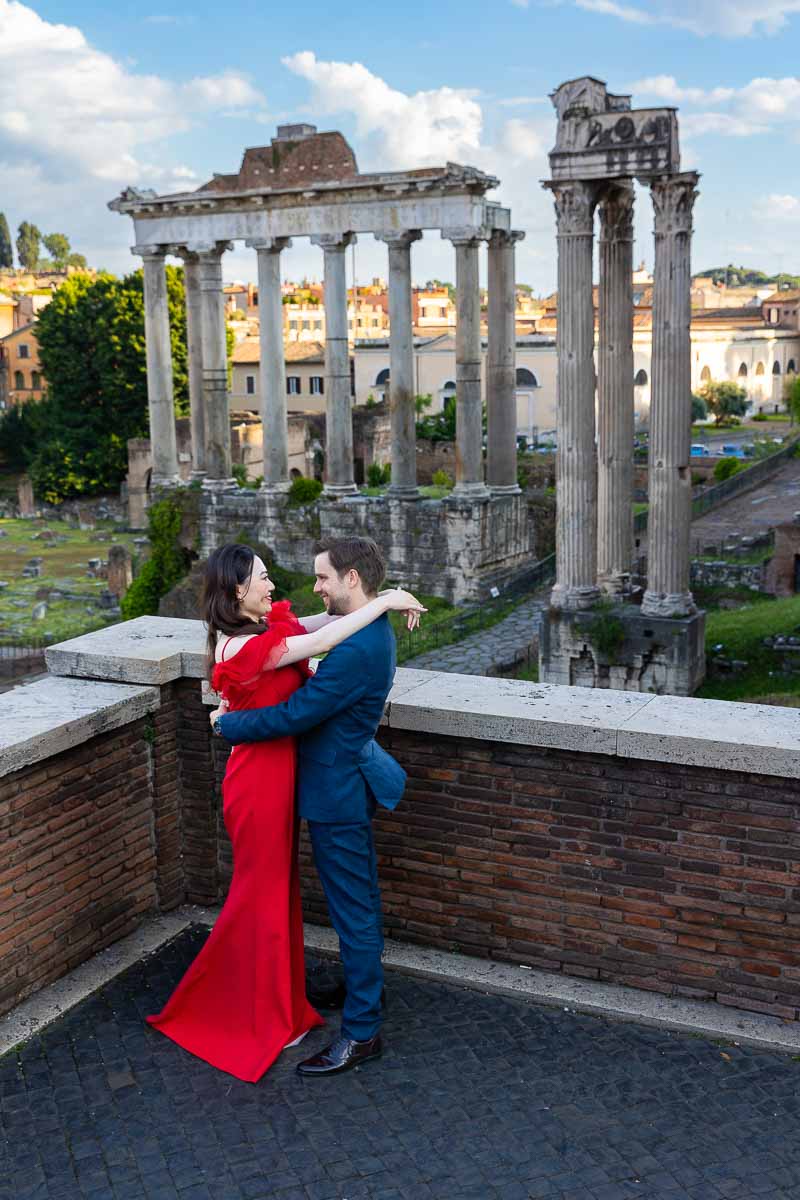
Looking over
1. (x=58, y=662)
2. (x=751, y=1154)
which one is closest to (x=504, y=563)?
(x=58, y=662)

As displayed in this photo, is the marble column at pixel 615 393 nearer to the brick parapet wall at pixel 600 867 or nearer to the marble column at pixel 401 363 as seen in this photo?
the marble column at pixel 401 363

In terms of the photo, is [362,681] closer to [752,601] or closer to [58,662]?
[58,662]

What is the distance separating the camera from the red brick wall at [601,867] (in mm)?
4785

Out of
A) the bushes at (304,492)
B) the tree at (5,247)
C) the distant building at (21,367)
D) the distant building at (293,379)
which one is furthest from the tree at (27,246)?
the bushes at (304,492)

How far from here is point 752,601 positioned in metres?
24.6

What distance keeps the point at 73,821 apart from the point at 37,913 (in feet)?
→ 1.30

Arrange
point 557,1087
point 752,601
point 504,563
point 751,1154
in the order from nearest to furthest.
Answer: point 751,1154, point 557,1087, point 752,601, point 504,563

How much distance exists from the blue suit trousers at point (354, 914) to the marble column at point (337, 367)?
21.9 meters

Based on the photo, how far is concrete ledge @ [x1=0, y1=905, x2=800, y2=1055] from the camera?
15.7 feet

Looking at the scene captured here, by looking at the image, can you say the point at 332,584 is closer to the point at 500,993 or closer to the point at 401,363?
the point at 500,993

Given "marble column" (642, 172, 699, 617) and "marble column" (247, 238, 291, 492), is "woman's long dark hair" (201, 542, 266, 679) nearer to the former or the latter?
"marble column" (642, 172, 699, 617)

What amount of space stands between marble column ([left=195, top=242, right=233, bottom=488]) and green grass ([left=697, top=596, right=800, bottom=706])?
12.6 metres

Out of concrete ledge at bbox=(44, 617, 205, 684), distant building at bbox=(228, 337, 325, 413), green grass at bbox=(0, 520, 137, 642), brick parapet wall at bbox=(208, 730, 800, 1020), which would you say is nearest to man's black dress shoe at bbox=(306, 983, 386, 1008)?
brick parapet wall at bbox=(208, 730, 800, 1020)

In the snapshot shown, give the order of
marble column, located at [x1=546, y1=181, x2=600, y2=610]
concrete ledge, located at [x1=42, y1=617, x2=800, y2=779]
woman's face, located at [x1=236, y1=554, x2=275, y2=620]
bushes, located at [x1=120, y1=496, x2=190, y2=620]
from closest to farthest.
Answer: woman's face, located at [x1=236, y1=554, x2=275, y2=620] → concrete ledge, located at [x1=42, y1=617, x2=800, y2=779] → marble column, located at [x1=546, y1=181, x2=600, y2=610] → bushes, located at [x1=120, y1=496, x2=190, y2=620]
